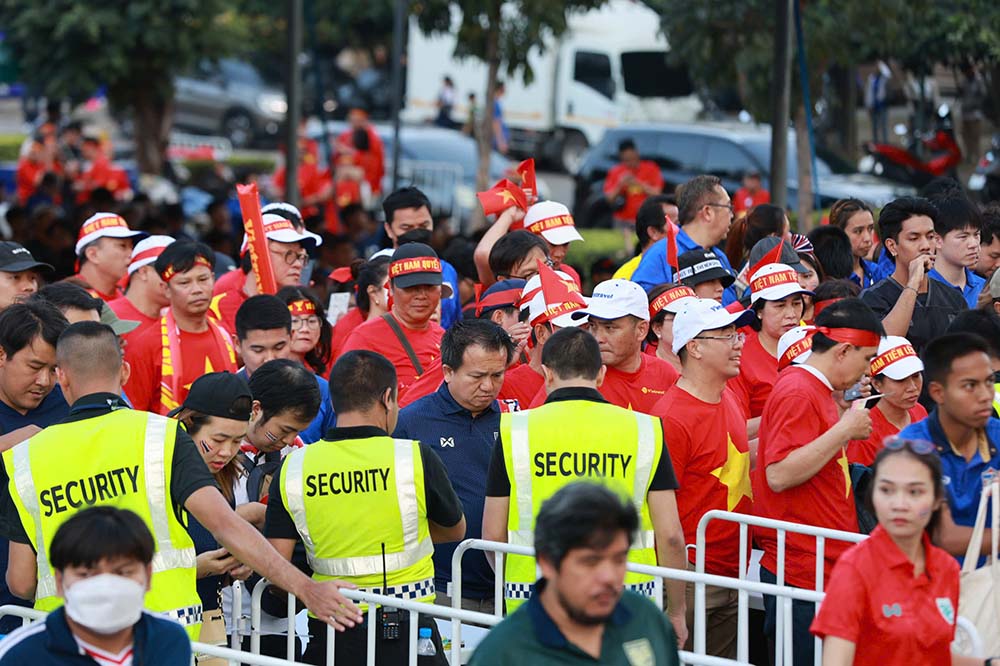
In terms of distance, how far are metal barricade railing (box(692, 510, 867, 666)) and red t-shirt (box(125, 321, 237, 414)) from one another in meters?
2.99

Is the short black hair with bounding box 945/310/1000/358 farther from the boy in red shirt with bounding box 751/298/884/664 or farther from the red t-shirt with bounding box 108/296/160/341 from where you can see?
the red t-shirt with bounding box 108/296/160/341

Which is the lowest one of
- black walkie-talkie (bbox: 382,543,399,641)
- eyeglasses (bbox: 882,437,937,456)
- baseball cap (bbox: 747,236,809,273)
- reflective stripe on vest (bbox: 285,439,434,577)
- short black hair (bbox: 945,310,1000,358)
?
black walkie-talkie (bbox: 382,543,399,641)

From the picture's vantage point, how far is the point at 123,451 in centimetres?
578

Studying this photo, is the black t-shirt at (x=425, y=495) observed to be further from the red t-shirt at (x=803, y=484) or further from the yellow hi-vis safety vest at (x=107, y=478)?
the red t-shirt at (x=803, y=484)

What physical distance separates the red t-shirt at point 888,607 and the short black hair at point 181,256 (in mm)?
4562

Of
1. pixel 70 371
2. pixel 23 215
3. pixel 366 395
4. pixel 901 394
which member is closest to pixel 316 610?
pixel 366 395

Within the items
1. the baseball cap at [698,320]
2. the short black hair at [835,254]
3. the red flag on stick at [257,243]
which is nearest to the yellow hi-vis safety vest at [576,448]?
the baseball cap at [698,320]

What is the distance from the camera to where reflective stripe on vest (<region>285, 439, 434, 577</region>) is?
20.2 feet

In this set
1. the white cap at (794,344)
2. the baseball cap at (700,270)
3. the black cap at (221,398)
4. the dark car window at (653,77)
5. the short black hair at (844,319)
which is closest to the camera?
the black cap at (221,398)

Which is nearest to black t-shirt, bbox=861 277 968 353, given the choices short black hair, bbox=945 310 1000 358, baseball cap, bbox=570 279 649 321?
short black hair, bbox=945 310 1000 358

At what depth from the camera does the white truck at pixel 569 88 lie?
29500 millimetres

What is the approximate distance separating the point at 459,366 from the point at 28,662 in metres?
2.78

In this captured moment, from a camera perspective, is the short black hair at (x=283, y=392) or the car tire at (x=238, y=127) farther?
the car tire at (x=238, y=127)

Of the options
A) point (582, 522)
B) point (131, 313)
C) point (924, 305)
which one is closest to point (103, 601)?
point (582, 522)
